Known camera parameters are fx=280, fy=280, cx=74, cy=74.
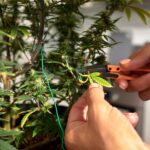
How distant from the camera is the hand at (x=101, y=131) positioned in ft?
1.27

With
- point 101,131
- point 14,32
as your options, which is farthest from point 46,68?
point 101,131

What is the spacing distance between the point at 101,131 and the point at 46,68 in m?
0.25

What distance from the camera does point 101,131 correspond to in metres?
0.40

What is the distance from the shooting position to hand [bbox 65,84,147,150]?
0.39m

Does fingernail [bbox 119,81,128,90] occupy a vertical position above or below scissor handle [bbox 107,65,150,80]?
below

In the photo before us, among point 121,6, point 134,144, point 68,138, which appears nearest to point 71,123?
point 68,138

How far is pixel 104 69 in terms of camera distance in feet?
1.79

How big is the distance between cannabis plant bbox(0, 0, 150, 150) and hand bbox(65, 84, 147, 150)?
0.26 feet

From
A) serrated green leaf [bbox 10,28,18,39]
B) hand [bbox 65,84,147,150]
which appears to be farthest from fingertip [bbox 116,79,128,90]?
serrated green leaf [bbox 10,28,18,39]

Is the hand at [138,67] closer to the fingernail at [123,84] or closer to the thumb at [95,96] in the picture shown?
the fingernail at [123,84]

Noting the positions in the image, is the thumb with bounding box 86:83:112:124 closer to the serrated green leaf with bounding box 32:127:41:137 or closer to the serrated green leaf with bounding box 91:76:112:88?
the serrated green leaf with bounding box 91:76:112:88

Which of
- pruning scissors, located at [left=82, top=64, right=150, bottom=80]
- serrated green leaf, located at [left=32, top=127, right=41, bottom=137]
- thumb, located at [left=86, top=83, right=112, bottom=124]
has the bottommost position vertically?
serrated green leaf, located at [left=32, top=127, right=41, bottom=137]

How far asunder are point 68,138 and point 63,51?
194 millimetres

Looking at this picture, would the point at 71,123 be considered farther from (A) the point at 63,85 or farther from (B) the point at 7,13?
(B) the point at 7,13
